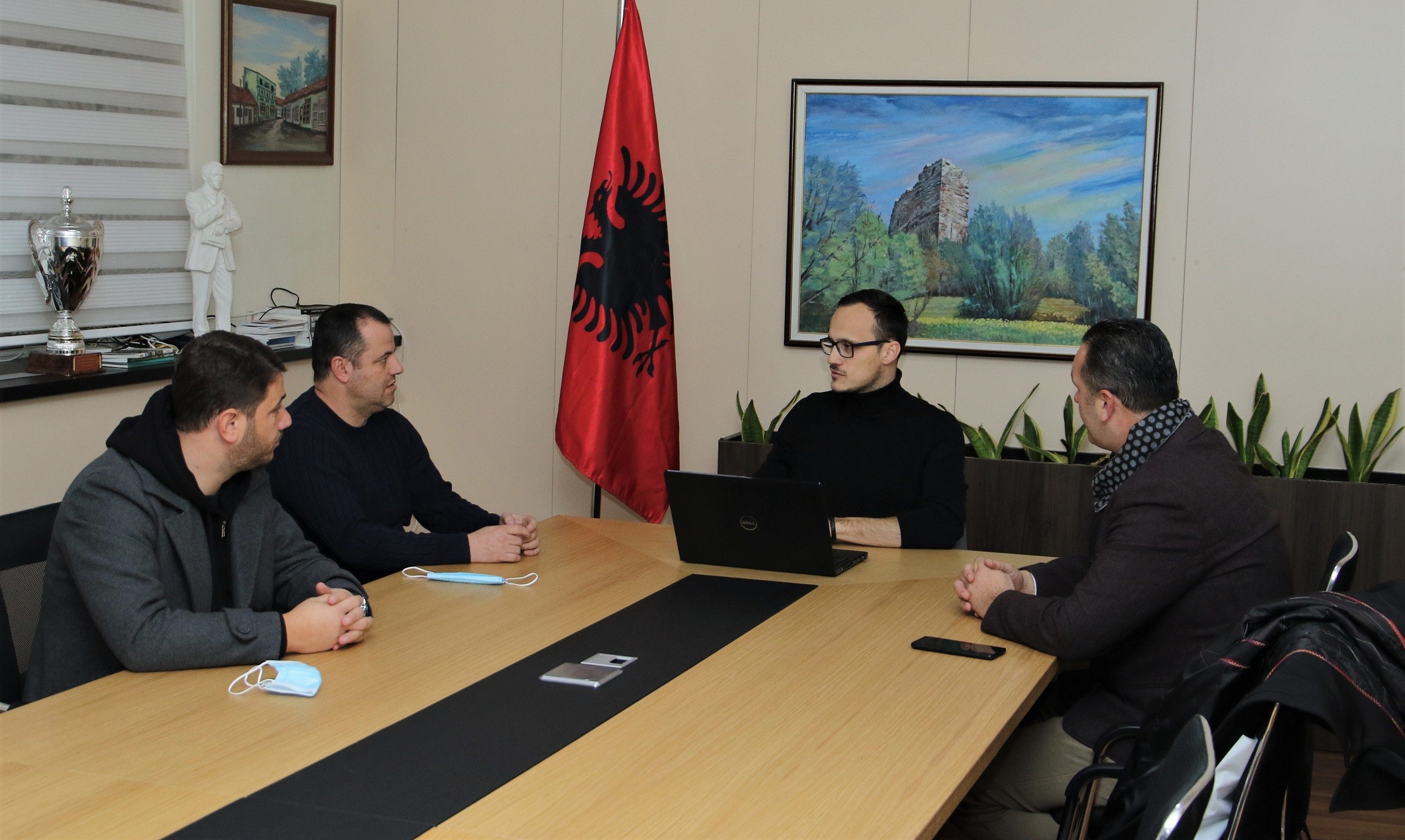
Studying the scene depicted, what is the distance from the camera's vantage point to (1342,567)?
245cm

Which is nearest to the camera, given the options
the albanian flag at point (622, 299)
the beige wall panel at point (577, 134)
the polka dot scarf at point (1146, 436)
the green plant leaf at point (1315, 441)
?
the polka dot scarf at point (1146, 436)

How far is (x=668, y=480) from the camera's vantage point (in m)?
3.05

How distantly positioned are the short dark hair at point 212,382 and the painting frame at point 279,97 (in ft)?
8.39

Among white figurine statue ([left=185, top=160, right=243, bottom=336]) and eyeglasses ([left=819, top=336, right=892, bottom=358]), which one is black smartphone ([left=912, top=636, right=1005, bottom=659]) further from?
white figurine statue ([left=185, top=160, right=243, bottom=336])

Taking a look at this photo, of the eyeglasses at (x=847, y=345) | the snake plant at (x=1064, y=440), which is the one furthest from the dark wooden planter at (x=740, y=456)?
the eyeglasses at (x=847, y=345)

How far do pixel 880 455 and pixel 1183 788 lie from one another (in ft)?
7.22

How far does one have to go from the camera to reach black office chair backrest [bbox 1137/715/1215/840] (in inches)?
57.0

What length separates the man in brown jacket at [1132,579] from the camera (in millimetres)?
2488

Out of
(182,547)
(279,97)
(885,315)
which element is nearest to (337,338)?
(182,547)

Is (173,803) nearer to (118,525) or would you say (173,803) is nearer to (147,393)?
(118,525)

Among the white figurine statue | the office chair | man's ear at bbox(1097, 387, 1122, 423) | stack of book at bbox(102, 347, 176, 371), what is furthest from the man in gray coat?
the white figurine statue

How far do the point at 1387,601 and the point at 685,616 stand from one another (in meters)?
1.34

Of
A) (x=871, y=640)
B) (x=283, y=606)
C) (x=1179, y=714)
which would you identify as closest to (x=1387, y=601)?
(x=1179, y=714)

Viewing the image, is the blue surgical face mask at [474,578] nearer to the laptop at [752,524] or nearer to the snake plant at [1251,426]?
the laptop at [752,524]
